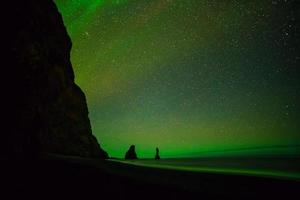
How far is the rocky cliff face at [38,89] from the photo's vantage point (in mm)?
22656

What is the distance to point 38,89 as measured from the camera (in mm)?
30281

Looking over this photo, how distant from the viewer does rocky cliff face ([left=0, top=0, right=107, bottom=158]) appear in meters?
22.7

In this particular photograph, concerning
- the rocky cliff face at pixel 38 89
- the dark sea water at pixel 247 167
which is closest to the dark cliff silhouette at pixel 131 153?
the rocky cliff face at pixel 38 89

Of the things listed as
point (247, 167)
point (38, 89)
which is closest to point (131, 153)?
point (38, 89)

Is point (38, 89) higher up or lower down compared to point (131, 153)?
higher up

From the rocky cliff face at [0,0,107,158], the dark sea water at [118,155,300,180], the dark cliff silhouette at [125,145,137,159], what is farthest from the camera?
the dark cliff silhouette at [125,145,137,159]

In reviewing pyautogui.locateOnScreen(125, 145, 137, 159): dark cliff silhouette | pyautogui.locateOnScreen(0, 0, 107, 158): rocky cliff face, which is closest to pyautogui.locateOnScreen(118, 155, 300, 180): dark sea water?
pyautogui.locateOnScreen(0, 0, 107, 158): rocky cliff face

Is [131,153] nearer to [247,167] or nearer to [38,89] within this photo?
[38,89]

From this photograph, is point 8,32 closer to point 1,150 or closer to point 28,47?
point 28,47

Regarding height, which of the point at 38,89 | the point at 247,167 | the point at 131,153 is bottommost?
the point at 247,167

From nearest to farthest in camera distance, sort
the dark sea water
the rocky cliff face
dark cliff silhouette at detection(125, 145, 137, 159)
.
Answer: the dark sea water
the rocky cliff face
dark cliff silhouette at detection(125, 145, 137, 159)

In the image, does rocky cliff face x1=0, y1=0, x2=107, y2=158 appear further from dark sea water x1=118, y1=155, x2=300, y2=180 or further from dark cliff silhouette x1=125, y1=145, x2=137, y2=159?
dark cliff silhouette x1=125, y1=145, x2=137, y2=159

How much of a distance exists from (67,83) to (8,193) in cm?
3756

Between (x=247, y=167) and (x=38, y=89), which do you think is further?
(x=38, y=89)
